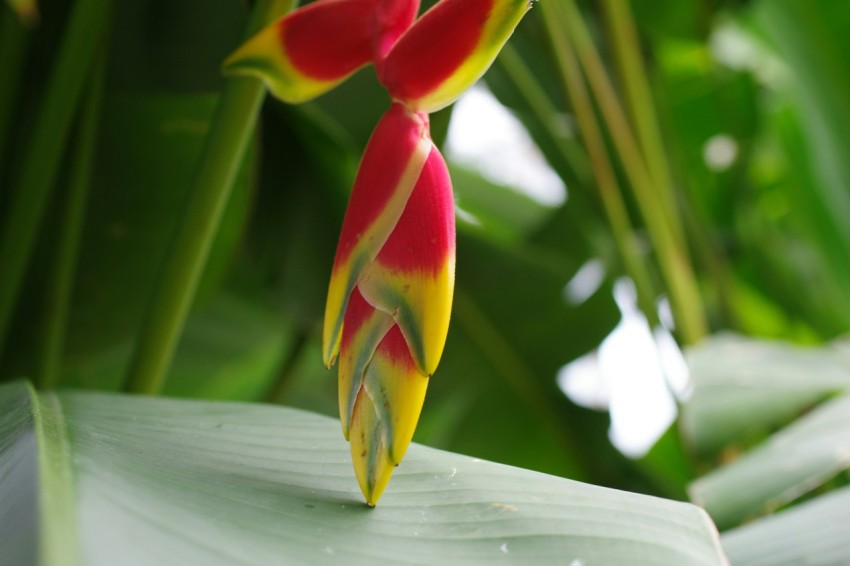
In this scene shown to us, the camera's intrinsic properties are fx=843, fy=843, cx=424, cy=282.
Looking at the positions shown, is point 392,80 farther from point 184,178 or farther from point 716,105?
point 716,105

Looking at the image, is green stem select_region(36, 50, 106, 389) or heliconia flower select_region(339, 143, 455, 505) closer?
heliconia flower select_region(339, 143, 455, 505)

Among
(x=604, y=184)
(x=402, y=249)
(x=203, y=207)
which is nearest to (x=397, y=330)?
(x=402, y=249)

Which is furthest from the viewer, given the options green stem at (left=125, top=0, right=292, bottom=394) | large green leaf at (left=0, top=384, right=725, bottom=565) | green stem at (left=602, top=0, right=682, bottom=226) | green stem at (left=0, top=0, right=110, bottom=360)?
green stem at (left=602, top=0, right=682, bottom=226)

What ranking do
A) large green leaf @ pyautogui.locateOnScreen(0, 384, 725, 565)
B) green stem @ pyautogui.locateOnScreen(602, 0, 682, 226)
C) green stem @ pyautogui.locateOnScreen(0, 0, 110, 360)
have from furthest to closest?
green stem @ pyautogui.locateOnScreen(602, 0, 682, 226), green stem @ pyautogui.locateOnScreen(0, 0, 110, 360), large green leaf @ pyautogui.locateOnScreen(0, 384, 725, 565)

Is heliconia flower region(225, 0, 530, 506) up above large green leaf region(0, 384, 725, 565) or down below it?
above

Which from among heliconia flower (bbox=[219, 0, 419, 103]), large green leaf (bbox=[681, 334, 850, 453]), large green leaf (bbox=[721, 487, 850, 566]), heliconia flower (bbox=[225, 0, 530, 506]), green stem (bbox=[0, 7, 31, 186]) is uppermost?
green stem (bbox=[0, 7, 31, 186])

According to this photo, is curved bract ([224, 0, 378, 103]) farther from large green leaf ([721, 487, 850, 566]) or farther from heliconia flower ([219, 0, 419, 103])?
large green leaf ([721, 487, 850, 566])

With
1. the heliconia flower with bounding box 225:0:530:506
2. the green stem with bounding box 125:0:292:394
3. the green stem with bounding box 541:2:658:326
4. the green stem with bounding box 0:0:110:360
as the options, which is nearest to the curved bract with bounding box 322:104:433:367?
the heliconia flower with bounding box 225:0:530:506

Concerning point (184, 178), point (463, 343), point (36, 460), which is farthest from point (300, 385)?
point (36, 460)
